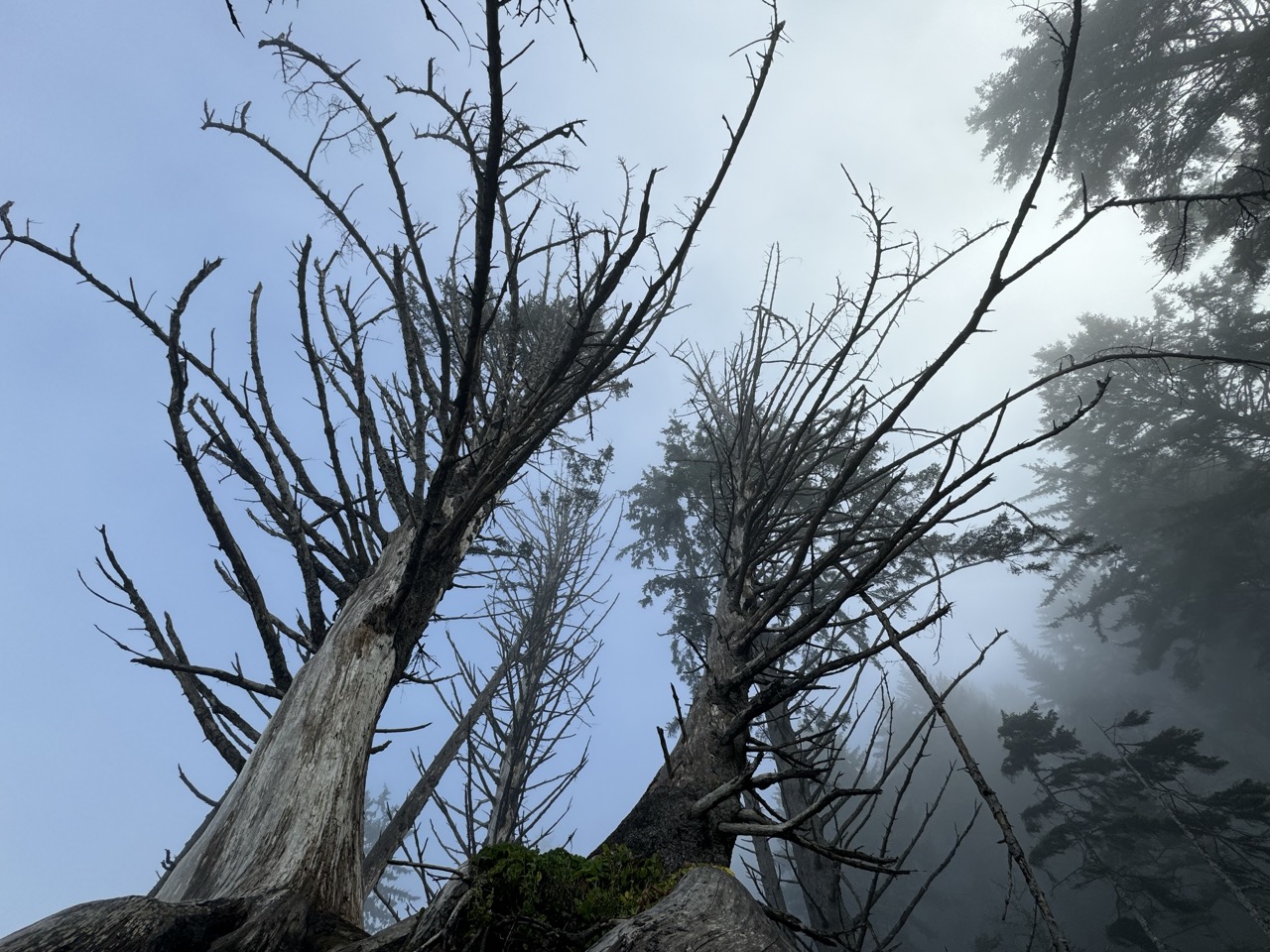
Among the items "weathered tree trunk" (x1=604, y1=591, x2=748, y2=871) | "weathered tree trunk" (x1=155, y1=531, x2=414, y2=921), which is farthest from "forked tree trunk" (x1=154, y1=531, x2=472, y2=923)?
"weathered tree trunk" (x1=604, y1=591, x2=748, y2=871)

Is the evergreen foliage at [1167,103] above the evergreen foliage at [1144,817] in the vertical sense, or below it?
above

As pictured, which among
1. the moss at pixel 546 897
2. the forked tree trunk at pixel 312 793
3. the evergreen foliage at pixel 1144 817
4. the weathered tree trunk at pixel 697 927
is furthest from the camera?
the evergreen foliage at pixel 1144 817

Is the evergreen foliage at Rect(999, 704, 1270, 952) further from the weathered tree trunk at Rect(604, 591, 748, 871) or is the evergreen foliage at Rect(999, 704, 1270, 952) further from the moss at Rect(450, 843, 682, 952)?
the moss at Rect(450, 843, 682, 952)

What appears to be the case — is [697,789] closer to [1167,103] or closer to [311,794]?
[311,794]

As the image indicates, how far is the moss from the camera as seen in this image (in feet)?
3.62

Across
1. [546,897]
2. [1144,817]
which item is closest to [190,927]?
[546,897]

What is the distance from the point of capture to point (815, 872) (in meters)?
5.59

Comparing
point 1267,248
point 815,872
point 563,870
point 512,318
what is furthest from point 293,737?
point 1267,248

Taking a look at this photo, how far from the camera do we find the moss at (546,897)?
1.10m

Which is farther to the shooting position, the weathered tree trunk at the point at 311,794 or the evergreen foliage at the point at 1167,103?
the evergreen foliage at the point at 1167,103

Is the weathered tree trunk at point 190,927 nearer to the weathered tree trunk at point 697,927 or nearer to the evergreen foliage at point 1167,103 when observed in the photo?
the weathered tree trunk at point 697,927

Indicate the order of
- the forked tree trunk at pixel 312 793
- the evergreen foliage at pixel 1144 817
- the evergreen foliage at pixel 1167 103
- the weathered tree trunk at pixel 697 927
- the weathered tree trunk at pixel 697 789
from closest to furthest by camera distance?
the weathered tree trunk at pixel 697 927, the forked tree trunk at pixel 312 793, the weathered tree trunk at pixel 697 789, the evergreen foliage at pixel 1167 103, the evergreen foliage at pixel 1144 817

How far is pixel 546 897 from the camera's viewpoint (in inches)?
46.9

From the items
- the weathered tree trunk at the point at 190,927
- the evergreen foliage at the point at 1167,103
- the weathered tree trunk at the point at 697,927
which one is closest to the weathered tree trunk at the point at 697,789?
the weathered tree trunk at the point at 697,927
